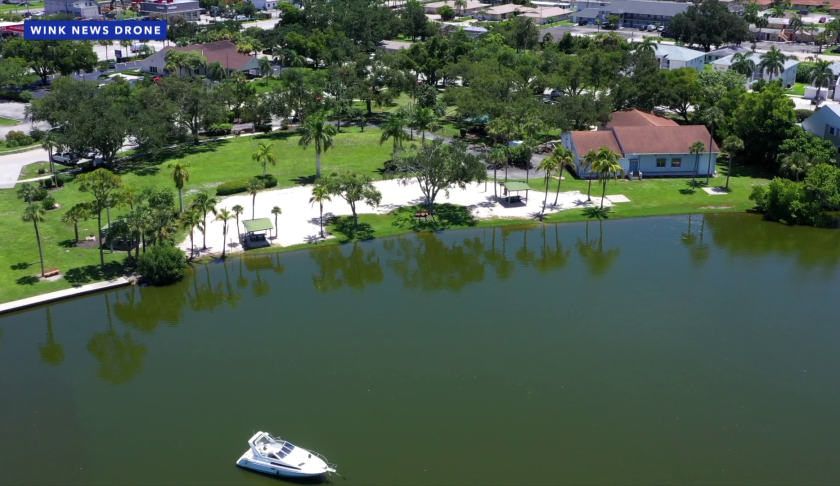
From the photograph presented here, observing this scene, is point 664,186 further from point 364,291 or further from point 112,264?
point 112,264

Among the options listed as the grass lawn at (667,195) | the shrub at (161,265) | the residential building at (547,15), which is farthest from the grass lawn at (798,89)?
the shrub at (161,265)

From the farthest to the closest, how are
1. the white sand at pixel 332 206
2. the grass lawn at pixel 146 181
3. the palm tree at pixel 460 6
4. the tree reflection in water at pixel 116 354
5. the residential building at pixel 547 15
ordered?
the palm tree at pixel 460 6
the residential building at pixel 547 15
the white sand at pixel 332 206
the grass lawn at pixel 146 181
the tree reflection in water at pixel 116 354

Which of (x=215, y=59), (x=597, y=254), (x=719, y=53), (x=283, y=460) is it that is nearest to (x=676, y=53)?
(x=719, y=53)

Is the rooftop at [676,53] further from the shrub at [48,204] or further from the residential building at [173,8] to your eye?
the residential building at [173,8]

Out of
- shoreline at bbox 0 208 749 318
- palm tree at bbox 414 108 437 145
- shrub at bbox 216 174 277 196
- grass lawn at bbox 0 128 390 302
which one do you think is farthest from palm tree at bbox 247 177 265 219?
palm tree at bbox 414 108 437 145

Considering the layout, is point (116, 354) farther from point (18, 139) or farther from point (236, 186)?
point (18, 139)

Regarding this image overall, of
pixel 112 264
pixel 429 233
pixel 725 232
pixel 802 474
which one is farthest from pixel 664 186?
pixel 112 264
